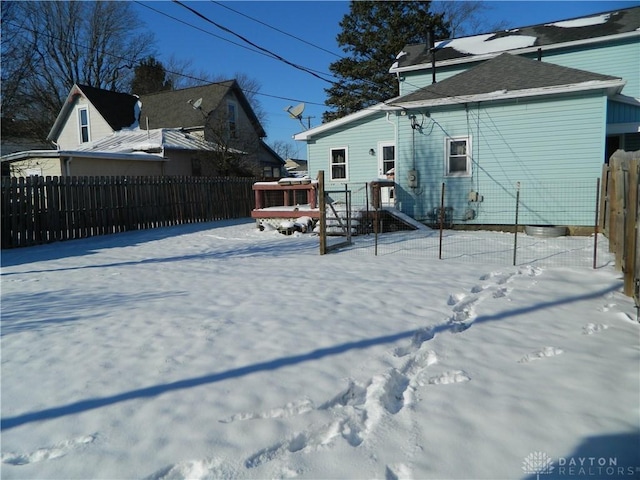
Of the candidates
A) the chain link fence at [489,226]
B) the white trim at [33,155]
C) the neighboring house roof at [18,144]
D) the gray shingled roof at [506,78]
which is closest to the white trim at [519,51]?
the gray shingled roof at [506,78]

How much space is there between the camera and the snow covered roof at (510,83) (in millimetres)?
11047

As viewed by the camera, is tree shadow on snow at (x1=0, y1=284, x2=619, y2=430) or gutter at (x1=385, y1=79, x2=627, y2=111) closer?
A: tree shadow on snow at (x1=0, y1=284, x2=619, y2=430)

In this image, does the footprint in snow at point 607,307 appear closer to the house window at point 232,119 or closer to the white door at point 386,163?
the white door at point 386,163

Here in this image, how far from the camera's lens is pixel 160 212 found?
A: 49.9 feet

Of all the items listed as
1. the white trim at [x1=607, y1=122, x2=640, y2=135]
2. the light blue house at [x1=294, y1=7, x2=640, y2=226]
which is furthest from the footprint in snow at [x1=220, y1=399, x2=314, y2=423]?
the white trim at [x1=607, y1=122, x2=640, y2=135]

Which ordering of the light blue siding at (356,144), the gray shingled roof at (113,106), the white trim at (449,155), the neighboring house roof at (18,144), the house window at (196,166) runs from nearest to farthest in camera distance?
the white trim at (449,155)
the light blue siding at (356,144)
the house window at (196,166)
the gray shingled roof at (113,106)
the neighboring house roof at (18,144)

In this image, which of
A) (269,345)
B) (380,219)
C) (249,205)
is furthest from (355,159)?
(269,345)

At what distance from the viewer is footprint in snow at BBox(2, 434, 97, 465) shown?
2551 mm

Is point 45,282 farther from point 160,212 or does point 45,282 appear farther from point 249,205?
point 249,205

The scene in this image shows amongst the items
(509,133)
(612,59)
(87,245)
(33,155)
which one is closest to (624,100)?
(509,133)

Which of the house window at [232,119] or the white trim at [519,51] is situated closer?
the white trim at [519,51]

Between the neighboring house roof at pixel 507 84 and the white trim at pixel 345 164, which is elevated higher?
the neighboring house roof at pixel 507 84

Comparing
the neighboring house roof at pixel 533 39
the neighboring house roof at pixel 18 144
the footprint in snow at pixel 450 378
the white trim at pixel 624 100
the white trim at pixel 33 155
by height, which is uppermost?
the neighboring house roof at pixel 533 39

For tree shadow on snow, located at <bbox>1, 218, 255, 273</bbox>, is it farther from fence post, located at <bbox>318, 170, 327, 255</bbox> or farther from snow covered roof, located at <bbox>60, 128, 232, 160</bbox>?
snow covered roof, located at <bbox>60, 128, 232, 160</bbox>
